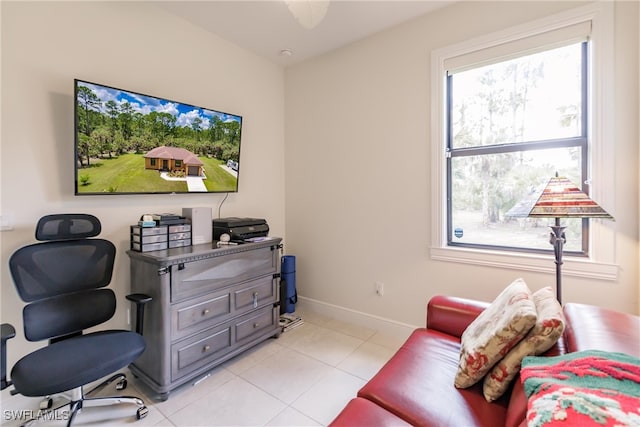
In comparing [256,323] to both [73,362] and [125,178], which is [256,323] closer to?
Answer: [73,362]

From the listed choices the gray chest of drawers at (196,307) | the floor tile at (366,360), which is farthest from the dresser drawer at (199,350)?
the floor tile at (366,360)

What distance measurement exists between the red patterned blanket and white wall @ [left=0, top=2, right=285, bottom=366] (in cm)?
252

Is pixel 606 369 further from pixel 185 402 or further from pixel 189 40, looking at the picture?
pixel 189 40

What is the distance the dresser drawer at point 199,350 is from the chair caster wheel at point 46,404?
71 cm

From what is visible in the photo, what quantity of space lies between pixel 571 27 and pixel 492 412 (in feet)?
7.88

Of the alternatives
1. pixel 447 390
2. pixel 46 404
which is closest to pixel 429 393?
pixel 447 390

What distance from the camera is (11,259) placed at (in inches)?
63.4

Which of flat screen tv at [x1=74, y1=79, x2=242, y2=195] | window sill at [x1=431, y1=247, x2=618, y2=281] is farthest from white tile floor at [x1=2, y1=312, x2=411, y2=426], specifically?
flat screen tv at [x1=74, y1=79, x2=242, y2=195]

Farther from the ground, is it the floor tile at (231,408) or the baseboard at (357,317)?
the baseboard at (357,317)

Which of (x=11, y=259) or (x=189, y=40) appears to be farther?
(x=189, y=40)

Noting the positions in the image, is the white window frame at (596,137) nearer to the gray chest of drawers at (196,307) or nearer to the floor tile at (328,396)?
the floor tile at (328,396)

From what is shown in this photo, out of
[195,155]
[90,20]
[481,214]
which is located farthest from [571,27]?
[90,20]

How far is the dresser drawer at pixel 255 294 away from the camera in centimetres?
239

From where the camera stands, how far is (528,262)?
213 centimetres
